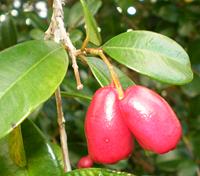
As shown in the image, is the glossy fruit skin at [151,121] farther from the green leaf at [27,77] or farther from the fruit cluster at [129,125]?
the green leaf at [27,77]

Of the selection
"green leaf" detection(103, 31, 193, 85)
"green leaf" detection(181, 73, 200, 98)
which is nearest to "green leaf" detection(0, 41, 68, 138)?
"green leaf" detection(103, 31, 193, 85)

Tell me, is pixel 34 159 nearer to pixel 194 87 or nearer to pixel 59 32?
pixel 59 32

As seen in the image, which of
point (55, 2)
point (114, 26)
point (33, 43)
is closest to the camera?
point (33, 43)

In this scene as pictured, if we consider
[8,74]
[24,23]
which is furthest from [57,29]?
[24,23]

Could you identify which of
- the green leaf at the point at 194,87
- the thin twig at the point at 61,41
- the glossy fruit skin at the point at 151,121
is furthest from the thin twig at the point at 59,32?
the green leaf at the point at 194,87

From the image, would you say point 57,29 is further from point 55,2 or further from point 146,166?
point 146,166

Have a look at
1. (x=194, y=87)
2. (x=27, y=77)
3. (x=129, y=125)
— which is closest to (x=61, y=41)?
(x=27, y=77)
